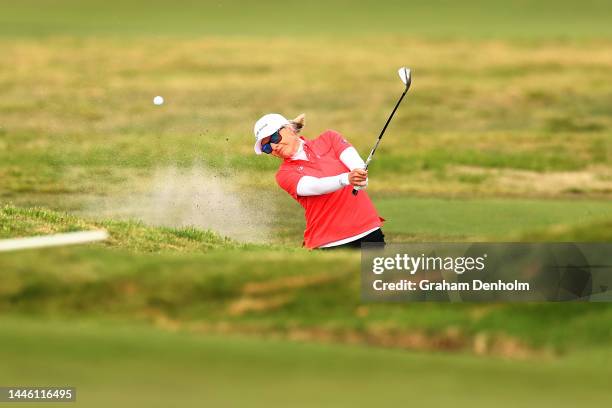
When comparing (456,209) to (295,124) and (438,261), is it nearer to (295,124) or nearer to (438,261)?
(295,124)

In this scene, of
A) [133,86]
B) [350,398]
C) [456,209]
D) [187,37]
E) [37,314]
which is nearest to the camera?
[350,398]

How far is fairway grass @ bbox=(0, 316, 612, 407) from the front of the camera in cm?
711

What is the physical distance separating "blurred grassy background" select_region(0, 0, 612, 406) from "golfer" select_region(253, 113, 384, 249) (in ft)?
1.55

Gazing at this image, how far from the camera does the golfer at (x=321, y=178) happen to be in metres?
11.2

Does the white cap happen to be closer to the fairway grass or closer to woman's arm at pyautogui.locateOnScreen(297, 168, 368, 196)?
woman's arm at pyautogui.locateOnScreen(297, 168, 368, 196)

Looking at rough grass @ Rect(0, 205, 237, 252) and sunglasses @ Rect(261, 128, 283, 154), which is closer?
sunglasses @ Rect(261, 128, 283, 154)

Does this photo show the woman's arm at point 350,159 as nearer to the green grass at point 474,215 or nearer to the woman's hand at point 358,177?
the woman's hand at point 358,177

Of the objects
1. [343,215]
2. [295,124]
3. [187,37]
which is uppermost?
[187,37]

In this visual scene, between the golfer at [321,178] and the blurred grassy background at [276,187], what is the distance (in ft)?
1.55

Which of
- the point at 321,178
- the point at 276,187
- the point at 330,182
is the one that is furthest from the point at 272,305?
the point at 276,187

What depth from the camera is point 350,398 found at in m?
7.12

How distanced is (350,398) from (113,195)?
1147 cm

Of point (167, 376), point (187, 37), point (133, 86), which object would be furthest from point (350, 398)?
point (187, 37)

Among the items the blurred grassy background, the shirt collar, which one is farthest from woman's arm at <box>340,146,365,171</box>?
the blurred grassy background
